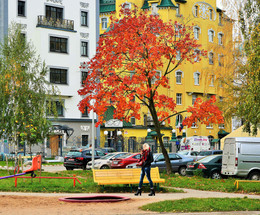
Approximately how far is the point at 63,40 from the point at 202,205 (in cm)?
4759

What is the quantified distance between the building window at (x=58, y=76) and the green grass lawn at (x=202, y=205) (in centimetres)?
4456

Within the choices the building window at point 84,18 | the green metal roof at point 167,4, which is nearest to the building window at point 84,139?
the building window at point 84,18

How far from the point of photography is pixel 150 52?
Result: 1260 inches

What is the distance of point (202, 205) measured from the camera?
16.5 m

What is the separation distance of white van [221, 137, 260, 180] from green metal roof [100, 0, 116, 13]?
51.1 metres

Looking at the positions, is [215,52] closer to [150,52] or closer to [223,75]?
[223,75]

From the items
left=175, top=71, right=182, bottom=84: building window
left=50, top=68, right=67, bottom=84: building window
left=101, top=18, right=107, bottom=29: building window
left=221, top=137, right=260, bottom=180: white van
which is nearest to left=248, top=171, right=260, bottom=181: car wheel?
left=221, top=137, right=260, bottom=180: white van

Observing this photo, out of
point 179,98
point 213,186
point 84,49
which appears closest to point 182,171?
point 213,186

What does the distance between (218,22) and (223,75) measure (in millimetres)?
39182

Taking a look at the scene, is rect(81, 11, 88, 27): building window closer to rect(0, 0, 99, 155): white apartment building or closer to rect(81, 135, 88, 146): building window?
rect(0, 0, 99, 155): white apartment building

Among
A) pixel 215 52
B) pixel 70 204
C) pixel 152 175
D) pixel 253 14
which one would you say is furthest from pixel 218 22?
pixel 70 204

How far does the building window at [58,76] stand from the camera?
199 feet

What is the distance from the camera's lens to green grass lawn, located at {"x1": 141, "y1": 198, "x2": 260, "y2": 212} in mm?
15935

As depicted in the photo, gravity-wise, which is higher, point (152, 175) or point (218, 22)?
point (218, 22)
